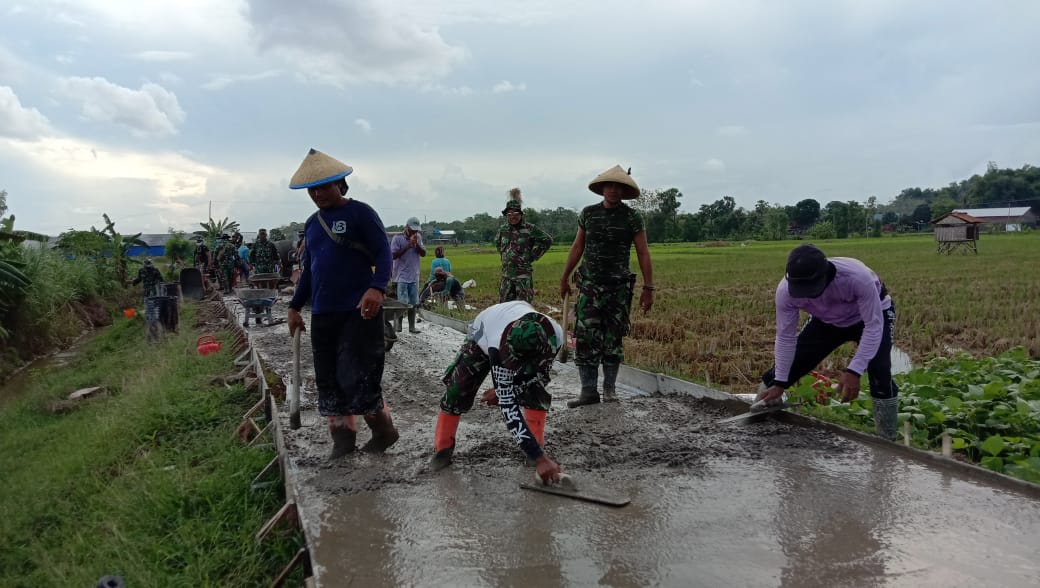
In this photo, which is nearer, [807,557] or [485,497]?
[807,557]

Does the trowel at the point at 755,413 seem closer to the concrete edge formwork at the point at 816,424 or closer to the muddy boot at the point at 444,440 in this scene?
the concrete edge formwork at the point at 816,424

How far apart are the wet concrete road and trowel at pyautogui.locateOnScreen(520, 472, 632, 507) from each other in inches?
1.6

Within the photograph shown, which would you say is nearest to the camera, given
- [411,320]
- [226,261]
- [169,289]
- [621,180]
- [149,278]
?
[621,180]

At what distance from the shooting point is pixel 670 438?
4184mm

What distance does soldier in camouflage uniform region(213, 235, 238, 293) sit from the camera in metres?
17.6

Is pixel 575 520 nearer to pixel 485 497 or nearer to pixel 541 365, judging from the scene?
pixel 485 497

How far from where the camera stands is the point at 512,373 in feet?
11.0

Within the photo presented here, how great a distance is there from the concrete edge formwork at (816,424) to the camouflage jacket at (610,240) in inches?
40.7

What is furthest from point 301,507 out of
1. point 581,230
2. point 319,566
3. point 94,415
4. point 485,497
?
point 94,415

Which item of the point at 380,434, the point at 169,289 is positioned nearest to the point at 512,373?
the point at 380,434

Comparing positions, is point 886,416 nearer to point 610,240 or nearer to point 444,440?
point 610,240

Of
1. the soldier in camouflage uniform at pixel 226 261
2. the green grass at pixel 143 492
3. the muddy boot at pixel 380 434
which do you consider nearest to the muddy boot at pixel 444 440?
the muddy boot at pixel 380 434

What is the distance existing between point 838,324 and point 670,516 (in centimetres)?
196

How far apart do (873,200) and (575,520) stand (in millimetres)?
86158
